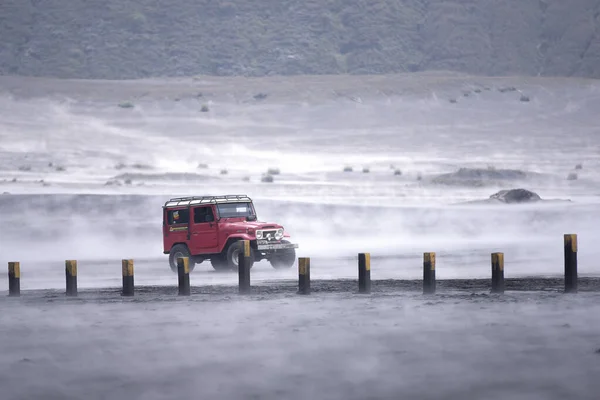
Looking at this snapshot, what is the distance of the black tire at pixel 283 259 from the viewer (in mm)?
32500

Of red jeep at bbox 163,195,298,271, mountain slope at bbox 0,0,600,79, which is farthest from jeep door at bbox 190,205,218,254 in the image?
mountain slope at bbox 0,0,600,79

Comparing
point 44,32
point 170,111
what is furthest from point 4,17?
point 170,111

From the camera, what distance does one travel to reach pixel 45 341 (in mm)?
20219

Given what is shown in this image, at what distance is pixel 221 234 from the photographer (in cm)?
3219

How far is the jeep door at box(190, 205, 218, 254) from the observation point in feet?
106

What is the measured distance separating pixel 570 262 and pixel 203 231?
1022 cm

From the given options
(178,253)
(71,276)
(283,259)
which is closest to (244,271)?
(71,276)

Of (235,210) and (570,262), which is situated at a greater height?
(235,210)

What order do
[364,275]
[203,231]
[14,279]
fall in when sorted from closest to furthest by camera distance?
[364,275] < [14,279] < [203,231]

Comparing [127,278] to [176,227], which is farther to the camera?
[176,227]

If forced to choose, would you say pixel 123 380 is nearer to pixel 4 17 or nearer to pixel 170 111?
pixel 170 111

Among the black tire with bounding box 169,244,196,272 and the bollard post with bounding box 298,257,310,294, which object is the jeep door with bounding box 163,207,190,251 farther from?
the bollard post with bounding box 298,257,310,294

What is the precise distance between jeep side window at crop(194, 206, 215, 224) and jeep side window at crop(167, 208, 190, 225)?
206mm

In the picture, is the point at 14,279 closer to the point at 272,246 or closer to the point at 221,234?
the point at 221,234
